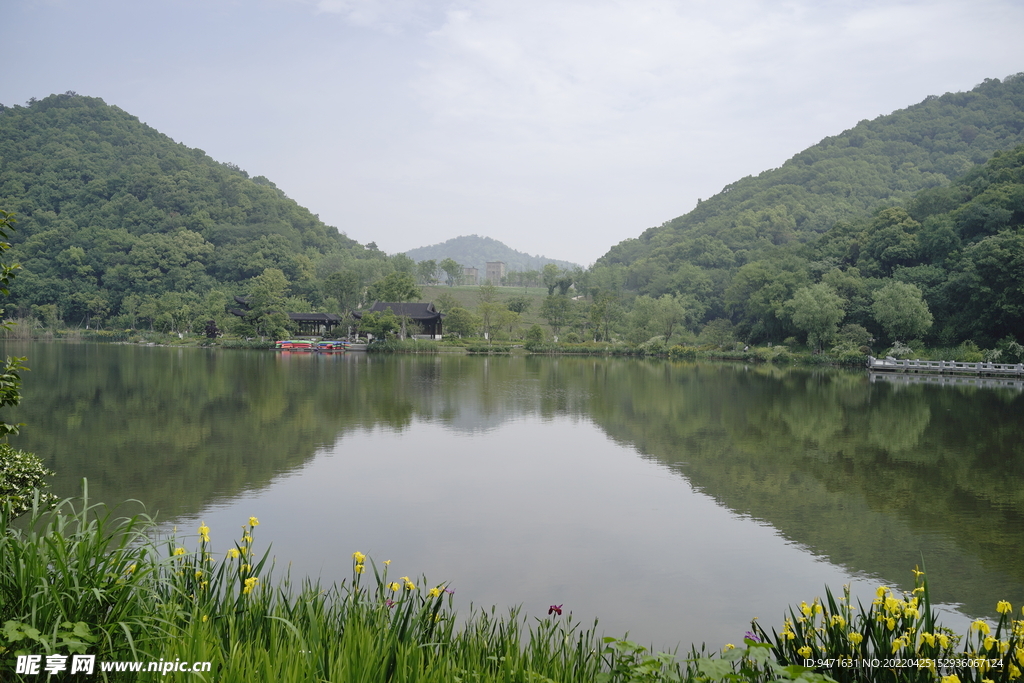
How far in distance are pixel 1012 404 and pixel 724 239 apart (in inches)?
2397

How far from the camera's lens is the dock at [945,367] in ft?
96.9

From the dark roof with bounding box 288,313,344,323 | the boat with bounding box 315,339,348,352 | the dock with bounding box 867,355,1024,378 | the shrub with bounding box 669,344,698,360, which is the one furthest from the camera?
the dark roof with bounding box 288,313,344,323

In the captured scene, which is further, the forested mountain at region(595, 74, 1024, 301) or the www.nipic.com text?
the forested mountain at region(595, 74, 1024, 301)

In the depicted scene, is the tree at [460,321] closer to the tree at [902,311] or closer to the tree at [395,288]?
the tree at [395,288]

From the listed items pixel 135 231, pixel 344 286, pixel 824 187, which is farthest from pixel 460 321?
pixel 824 187

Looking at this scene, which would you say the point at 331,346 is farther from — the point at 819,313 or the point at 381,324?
the point at 819,313

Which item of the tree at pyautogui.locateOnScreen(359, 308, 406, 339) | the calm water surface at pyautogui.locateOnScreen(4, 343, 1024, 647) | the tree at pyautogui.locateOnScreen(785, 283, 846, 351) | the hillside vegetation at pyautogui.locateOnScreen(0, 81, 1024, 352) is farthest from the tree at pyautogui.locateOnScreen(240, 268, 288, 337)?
the tree at pyautogui.locateOnScreen(785, 283, 846, 351)

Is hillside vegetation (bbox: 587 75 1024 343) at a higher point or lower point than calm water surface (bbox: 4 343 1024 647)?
higher

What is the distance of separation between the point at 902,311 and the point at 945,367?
18.1 ft

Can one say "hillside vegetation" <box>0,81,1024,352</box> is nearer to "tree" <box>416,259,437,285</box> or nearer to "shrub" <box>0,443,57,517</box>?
"tree" <box>416,259,437,285</box>

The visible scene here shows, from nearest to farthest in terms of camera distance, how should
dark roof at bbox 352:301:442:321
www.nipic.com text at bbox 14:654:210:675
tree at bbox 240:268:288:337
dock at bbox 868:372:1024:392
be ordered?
www.nipic.com text at bbox 14:654:210:675 → dock at bbox 868:372:1024:392 → tree at bbox 240:268:288:337 → dark roof at bbox 352:301:442:321

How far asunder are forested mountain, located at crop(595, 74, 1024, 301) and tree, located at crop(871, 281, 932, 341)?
21.7 meters

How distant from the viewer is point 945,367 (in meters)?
31.2

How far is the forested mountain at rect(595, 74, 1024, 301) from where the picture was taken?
234 ft
